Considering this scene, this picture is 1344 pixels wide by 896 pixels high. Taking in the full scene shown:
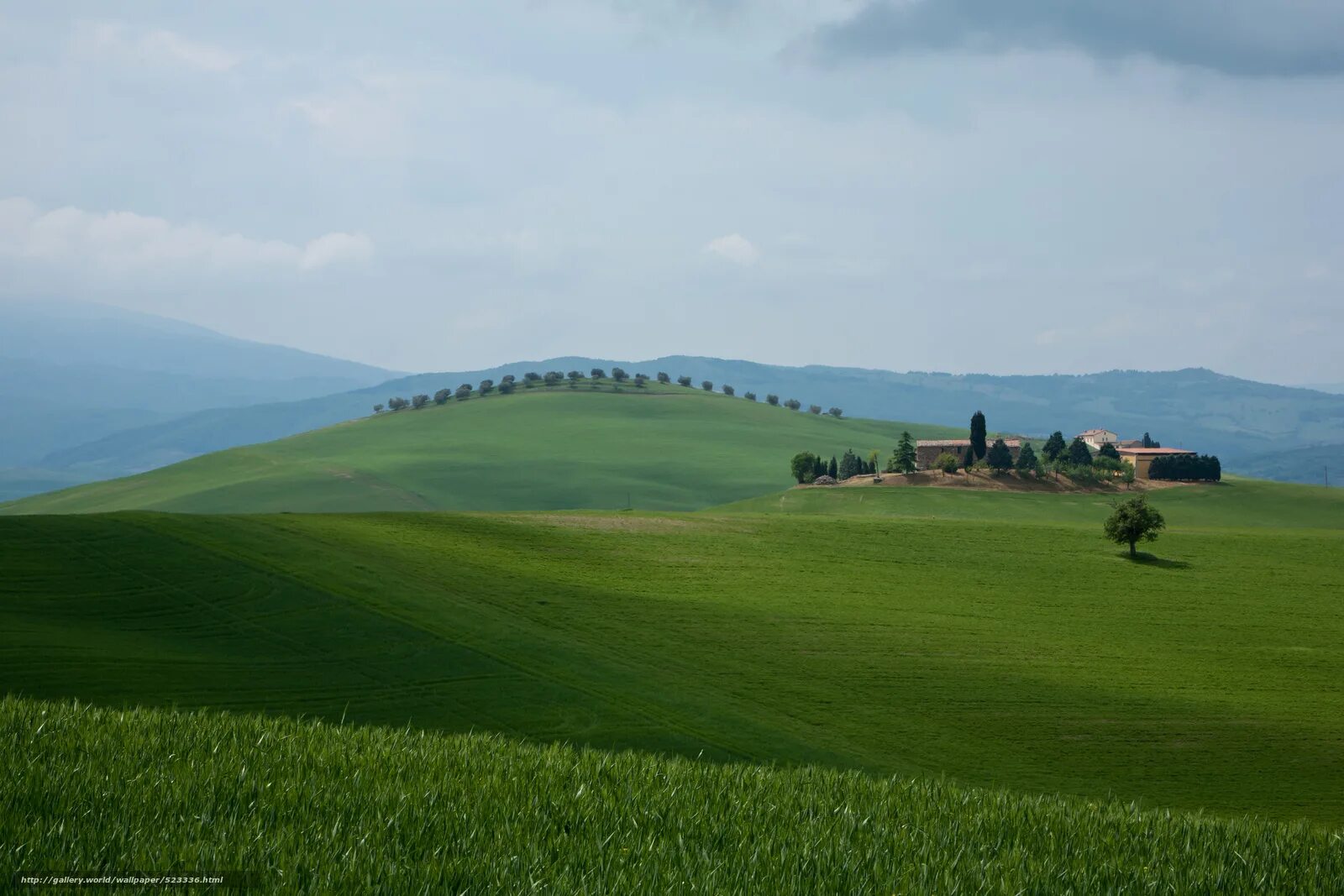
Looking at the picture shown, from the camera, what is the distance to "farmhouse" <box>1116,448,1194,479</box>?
109219 mm

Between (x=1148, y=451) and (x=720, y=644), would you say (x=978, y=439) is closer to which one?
(x=1148, y=451)

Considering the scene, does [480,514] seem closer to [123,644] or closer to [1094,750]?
[123,644]

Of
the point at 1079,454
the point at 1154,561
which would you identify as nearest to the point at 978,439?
the point at 1079,454

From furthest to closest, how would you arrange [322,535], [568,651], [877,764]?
[322,535] < [568,651] < [877,764]

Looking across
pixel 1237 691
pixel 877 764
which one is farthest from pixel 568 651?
pixel 1237 691

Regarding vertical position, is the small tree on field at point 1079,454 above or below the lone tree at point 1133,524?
above

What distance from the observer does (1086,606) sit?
55250 mm

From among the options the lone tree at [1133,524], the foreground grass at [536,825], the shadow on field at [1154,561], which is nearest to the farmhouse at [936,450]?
the lone tree at [1133,524]

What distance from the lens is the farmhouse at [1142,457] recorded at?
4300 inches

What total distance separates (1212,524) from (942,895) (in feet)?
304

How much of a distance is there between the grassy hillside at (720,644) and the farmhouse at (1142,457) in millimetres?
45450

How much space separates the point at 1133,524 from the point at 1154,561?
253 cm

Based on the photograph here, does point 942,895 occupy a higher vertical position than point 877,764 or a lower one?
higher

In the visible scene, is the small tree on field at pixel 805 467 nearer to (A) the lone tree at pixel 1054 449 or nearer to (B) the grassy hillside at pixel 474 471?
(A) the lone tree at pixel 1054 449
